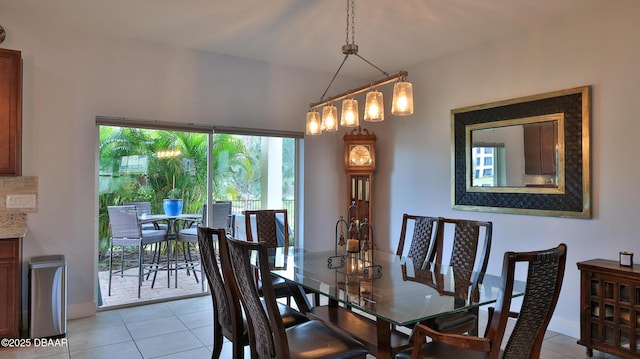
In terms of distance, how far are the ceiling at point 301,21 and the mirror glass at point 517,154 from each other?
0.91 meters

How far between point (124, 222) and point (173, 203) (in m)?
0.51

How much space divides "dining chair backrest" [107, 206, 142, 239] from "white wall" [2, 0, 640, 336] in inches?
9.3

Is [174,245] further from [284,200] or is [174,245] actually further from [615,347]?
[615,347]

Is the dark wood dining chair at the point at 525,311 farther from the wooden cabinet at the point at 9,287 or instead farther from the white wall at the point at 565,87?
the wooden cabinet at the point at 9,287

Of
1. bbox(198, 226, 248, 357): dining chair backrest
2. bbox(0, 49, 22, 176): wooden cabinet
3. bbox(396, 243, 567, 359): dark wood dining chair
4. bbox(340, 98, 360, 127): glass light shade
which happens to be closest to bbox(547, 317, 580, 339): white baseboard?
bbox(396, 243, 567, 359): dark wood dining chair

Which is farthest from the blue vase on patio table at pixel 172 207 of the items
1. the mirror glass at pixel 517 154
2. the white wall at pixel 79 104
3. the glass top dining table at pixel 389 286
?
the mirror glass at pixel 517 154

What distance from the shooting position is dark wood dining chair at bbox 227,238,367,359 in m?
1.80

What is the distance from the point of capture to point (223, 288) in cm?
237

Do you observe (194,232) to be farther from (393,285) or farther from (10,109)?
(393,285)

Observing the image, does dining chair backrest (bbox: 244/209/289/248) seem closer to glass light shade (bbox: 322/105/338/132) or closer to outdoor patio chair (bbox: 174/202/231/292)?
outdoor patio chair (bbox: 174/202/231/292)

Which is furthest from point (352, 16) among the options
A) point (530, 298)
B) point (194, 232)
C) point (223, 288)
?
point (194, 232)

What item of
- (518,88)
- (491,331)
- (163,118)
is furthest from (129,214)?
(518,88)

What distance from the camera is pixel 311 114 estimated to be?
296 centimetres

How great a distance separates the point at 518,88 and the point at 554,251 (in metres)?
2.65
